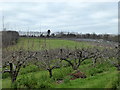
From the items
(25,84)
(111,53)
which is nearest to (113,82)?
(25,84)

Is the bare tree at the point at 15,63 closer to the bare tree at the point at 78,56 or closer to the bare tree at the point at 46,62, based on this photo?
the bare tree at the point at 46,62

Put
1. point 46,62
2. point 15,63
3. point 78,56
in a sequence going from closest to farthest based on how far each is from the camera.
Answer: point 15,63 → point 46,62 → point 78,56

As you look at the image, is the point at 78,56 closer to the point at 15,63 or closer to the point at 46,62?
the point at 46,62

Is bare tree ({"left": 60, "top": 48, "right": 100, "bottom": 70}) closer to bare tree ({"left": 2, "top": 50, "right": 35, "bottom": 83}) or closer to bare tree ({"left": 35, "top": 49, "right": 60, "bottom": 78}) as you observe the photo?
bare tree ({"left": 35, "top": 49, "right": 60, "bottom": 78})

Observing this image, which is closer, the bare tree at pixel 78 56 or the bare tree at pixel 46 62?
the bare tree at pixel 46 62

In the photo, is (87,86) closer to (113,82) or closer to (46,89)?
(113,82)

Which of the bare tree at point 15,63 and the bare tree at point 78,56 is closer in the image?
the bare tree at point 15,63

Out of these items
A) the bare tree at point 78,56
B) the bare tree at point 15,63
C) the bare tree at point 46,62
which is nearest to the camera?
the bare tree at point 15,63

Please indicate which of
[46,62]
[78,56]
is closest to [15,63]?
[46,62]

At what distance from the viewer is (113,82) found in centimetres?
842

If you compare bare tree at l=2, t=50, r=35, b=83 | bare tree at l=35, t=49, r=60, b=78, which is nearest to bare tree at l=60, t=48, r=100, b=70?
bare tree at l=35, t=49, r=60, b=78

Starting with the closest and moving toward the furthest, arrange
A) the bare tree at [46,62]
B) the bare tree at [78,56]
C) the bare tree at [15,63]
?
the bare tree at [15,63]
the bare tree at [46,62]
the bare tree at [78,56]

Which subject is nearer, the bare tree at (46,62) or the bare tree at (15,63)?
the bare tree at (15,63)

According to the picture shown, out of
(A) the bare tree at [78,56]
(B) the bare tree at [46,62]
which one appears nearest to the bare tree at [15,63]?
(B) the bare tree at [46,62]
